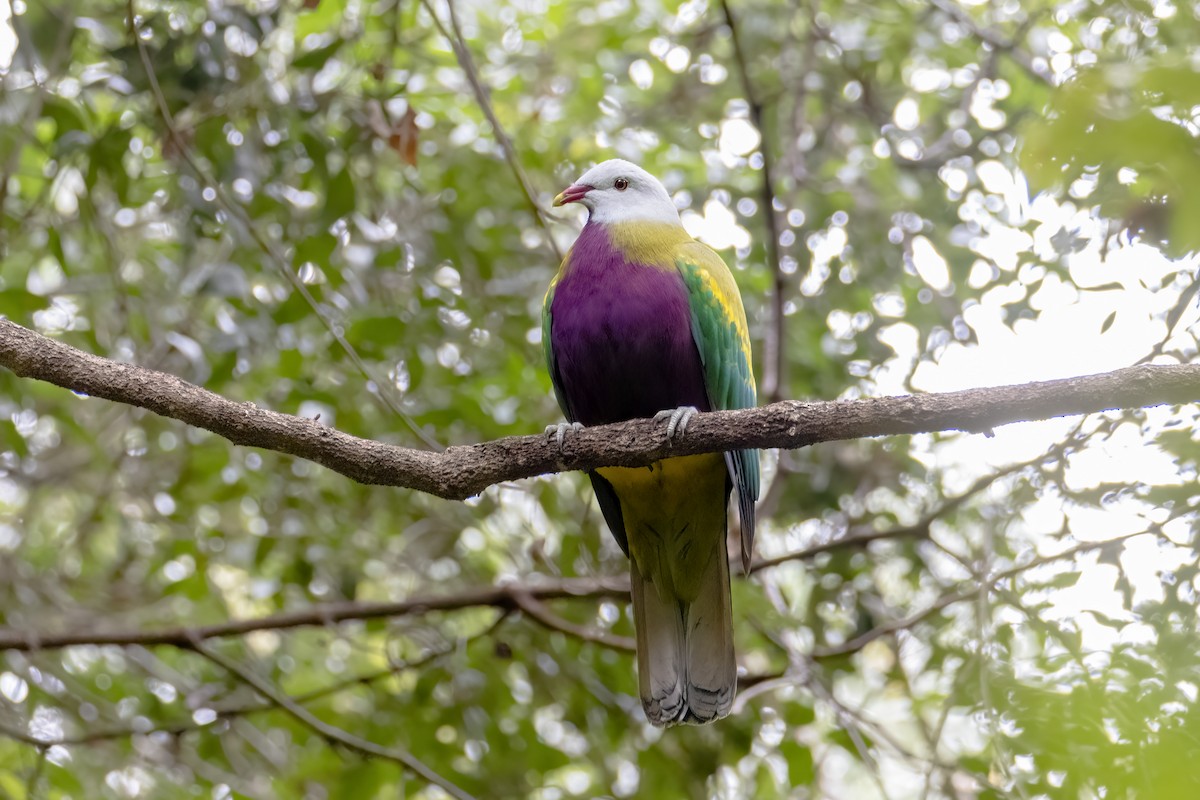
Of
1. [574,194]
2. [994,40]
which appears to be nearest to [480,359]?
[574,194]

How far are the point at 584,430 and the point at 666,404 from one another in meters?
0.76

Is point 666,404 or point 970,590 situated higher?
point 666,404

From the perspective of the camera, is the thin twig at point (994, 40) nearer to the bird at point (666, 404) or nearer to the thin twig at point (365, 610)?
the bird at point (666, 404)

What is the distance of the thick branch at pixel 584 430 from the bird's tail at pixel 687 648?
0.92 meters

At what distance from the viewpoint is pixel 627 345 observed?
3.21m

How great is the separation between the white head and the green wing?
1.07 ft

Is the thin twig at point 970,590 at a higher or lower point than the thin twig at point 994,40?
lower

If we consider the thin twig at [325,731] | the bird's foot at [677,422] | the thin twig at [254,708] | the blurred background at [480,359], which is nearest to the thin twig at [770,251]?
the blurred background at [480,359]

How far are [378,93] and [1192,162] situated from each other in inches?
118

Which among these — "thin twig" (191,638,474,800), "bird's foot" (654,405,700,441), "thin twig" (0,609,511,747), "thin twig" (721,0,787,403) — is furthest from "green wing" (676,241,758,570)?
"thin twig" (191,638,474,800)

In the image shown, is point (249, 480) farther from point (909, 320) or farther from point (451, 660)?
point (909, 320)

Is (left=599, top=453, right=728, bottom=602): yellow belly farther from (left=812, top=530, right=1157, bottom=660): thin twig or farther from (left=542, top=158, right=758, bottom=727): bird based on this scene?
(left=812, top=530, right=1157, bottom=660): thin twig

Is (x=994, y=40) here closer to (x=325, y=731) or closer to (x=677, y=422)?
(x=677, y=422)

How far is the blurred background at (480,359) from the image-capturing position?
3518mm
